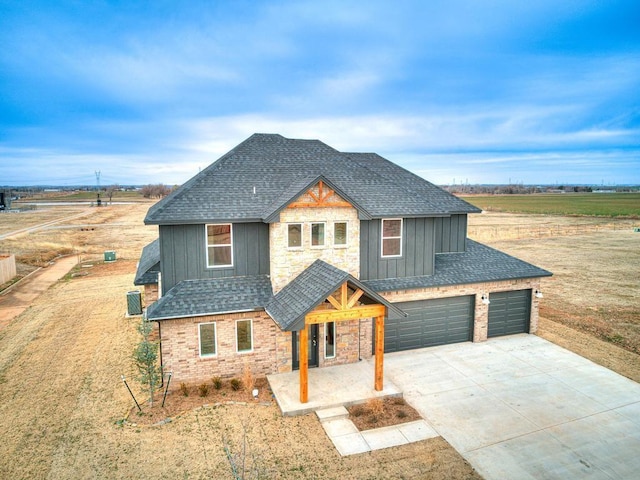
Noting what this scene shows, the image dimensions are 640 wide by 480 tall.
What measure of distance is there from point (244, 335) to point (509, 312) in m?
12.0

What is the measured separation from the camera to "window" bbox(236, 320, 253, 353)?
14.1 metres

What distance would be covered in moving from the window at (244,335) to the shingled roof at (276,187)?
375 cm

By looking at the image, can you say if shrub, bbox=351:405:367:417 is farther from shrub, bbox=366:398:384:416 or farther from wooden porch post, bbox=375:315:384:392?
wooden porch post, bbox=375:315:384:392

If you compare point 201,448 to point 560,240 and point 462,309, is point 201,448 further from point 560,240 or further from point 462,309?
point 560,240

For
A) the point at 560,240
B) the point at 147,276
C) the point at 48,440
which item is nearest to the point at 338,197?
the point at 147,276

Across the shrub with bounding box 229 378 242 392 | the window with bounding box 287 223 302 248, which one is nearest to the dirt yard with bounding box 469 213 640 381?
the window with bounding box 287 223 302 248

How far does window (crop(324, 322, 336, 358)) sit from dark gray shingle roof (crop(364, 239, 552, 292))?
7.45 feet

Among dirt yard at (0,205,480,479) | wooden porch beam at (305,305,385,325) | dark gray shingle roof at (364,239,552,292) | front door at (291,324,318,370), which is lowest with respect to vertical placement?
dirt yard at (0,205,480,479)

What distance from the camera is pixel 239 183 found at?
16.3 m

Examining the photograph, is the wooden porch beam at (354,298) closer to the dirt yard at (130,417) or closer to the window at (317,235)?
the window at (317,235)

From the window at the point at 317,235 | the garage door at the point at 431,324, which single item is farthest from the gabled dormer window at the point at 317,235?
the garage door at the point at 431,324

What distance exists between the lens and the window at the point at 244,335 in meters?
14.1

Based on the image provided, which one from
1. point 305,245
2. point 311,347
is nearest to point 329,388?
point 311,347

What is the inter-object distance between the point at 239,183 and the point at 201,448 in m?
9.79
